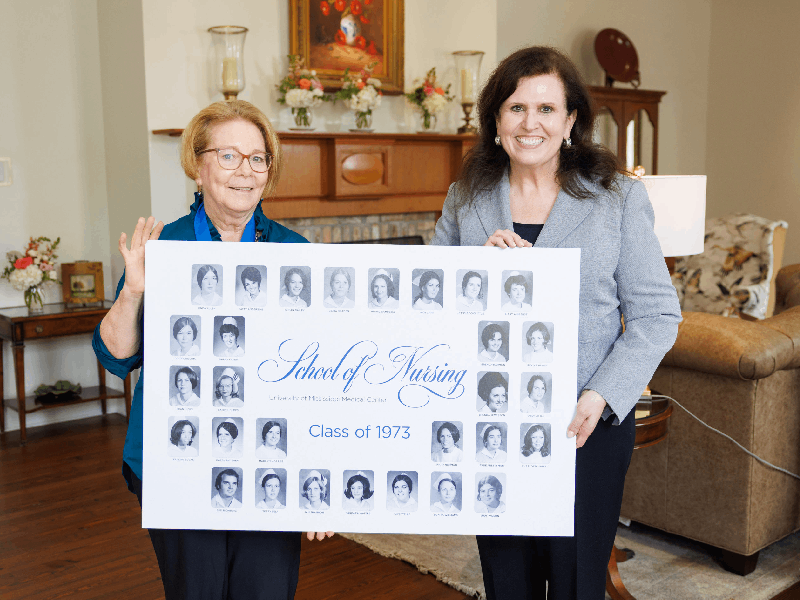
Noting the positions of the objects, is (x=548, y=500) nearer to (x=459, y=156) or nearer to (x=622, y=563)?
(x=622, y=563)

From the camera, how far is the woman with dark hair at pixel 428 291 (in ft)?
4.10

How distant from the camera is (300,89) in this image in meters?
4.16

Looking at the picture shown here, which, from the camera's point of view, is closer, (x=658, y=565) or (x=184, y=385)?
(x=184, y=385)

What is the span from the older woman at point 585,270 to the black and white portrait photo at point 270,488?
44 centimetres

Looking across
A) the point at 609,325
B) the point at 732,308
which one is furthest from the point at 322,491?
the point at 732,308

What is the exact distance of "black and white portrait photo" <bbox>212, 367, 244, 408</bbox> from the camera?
4.09 ft

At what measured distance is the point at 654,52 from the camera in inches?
272

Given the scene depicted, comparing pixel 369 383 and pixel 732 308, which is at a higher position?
pixel 369 383

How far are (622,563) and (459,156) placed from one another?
124 inches

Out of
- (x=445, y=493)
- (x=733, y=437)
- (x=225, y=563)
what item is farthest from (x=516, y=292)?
(x=733, y=437)

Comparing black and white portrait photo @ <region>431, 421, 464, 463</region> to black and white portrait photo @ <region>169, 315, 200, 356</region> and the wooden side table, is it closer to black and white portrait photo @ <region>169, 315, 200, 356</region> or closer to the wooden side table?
black and white portrait photo @ <region>169, 315, 200, 356</region>

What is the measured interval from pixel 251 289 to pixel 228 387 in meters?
0.17

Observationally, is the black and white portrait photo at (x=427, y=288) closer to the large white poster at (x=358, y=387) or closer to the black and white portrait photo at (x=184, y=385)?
the large white poster at (x=358, y=387)

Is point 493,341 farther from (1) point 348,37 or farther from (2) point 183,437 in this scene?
(1) point 348,37
